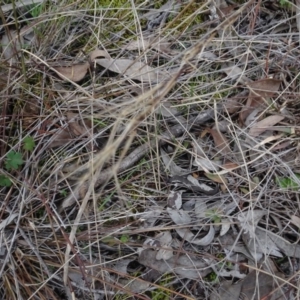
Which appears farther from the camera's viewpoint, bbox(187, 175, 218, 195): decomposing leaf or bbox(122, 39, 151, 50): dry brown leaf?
bbox(122, 39, 151, 50): dry brown leaf

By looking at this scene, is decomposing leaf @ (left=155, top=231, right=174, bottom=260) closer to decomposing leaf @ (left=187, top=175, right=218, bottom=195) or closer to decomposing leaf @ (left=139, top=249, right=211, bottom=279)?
decomposing leaf @ (left=139, top=249, right=211, bottom=279)

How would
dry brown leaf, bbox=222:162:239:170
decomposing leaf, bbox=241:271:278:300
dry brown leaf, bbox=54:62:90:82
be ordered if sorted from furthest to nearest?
1. dry brown leaf, bbox=54:62:90:82
2. dry brown leaf, bbox=222:162:239:170
3. decomposing leaf, bbox=241:271:278:300

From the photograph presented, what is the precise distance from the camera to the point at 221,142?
192 centimetres

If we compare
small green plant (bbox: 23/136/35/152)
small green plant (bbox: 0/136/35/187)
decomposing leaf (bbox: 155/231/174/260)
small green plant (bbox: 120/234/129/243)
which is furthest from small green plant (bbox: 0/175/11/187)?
decomposing leaf (bbox: 155/231/174/260)

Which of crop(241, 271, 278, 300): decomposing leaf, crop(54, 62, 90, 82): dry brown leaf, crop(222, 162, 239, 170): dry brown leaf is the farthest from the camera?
crop(54, 62, 90, 82): dry brown leaf

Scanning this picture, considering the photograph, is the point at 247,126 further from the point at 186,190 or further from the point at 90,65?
the point at 90,65

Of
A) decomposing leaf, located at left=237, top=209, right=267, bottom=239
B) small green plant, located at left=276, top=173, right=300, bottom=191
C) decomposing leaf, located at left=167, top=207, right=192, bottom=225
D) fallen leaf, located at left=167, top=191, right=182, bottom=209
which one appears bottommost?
decomposing leaf, located at left=237, top=209, right=267, bottom=239

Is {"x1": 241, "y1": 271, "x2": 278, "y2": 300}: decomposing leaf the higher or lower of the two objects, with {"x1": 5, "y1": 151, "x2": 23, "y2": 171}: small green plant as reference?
lower

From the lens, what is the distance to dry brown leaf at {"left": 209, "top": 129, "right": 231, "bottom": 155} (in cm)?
192

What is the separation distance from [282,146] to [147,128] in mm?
503

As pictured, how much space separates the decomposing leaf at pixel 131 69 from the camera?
6.50 ft

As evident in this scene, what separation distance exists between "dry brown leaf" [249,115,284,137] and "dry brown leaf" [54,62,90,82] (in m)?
0.68

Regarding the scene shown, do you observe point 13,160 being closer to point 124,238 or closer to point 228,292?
point 124,238

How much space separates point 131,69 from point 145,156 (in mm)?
359
